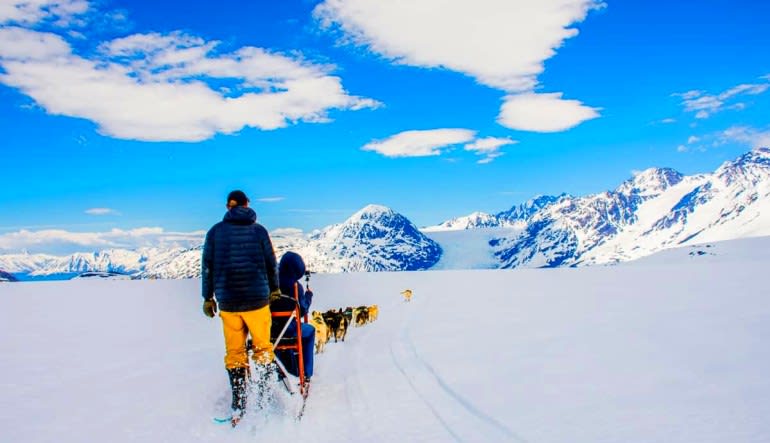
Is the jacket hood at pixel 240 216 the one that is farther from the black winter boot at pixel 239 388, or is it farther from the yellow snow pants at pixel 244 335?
the black winter boot at pixel 239 388

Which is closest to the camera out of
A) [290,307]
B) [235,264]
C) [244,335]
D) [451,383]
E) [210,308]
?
[210,308]

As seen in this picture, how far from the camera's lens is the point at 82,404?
654 cm

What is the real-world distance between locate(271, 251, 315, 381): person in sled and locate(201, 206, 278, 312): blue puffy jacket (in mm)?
859

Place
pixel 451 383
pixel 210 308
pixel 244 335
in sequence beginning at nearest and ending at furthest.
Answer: pixel 210 308
pixel 244 335
pixel 451 383

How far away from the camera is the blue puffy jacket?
19.6 feet

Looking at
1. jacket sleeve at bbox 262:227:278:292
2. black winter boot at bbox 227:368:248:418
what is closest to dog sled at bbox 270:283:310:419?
jacket sleeve at bbox 262:227:278:292

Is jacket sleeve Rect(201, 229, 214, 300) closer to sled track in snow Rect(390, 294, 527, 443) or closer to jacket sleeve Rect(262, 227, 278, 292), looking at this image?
jacket sleeve Rect(262, 227, 278, 292)

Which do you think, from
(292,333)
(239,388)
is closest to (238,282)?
(239,388)

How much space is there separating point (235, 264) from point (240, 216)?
57cm

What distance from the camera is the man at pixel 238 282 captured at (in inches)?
235

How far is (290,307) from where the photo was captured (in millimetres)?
6965

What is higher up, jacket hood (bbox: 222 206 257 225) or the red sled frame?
jacket hood (bbox: 222 206 257 225)

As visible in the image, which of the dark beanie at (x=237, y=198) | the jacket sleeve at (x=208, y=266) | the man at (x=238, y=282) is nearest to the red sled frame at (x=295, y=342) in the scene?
the man at (x=238, y=282)

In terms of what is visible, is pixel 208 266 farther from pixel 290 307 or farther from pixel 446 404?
pixel 446 404
